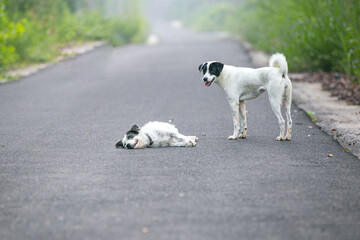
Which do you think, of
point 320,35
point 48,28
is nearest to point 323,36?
point 320,35

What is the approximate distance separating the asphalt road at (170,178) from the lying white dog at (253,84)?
357 mm

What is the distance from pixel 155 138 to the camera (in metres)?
7.61

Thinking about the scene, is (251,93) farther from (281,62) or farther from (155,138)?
(155,138)

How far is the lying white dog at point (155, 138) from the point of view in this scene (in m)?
7.59

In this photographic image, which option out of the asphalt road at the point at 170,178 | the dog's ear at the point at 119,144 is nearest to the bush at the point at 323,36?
the asphalt road at the point at 170,178

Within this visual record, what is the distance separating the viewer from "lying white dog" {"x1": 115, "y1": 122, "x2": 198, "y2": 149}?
759 centimetres

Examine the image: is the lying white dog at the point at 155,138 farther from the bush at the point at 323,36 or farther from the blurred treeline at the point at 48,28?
the blurred treeline at the point at 48,28

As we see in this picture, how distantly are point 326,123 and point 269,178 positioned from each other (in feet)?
11.4

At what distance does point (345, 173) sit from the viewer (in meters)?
6.20

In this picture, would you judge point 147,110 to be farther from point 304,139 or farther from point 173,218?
point 173,218

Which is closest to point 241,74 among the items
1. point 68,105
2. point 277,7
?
point 68,105

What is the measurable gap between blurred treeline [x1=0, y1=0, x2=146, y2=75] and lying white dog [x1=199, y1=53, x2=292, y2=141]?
9721 mm

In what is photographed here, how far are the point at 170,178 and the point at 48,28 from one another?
1953 centimetres

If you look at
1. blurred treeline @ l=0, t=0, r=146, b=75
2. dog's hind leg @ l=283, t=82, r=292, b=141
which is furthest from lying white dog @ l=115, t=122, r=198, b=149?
blurred treeline @ l=0, t=0, r=146, b=75
